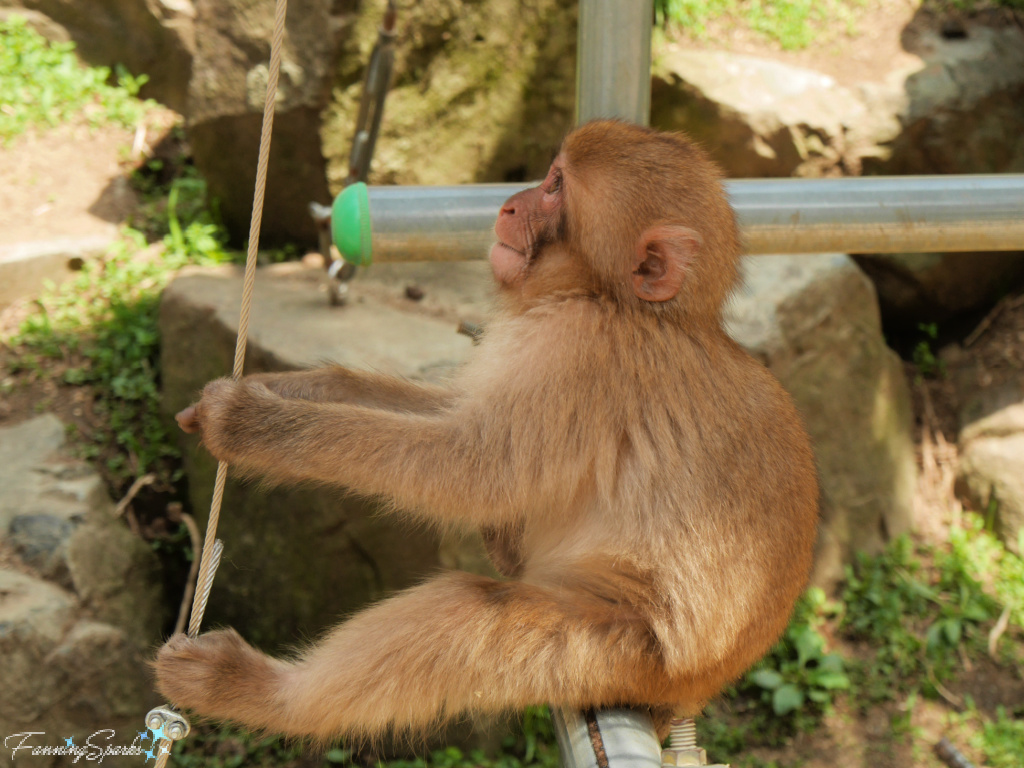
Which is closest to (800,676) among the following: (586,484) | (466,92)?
(586,484)

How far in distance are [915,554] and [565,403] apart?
13.3 ft

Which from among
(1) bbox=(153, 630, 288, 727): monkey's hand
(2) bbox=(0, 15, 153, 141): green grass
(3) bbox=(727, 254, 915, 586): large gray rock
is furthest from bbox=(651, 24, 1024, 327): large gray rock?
(1) bbox=(153, 630, 288, 727): monkey's hand

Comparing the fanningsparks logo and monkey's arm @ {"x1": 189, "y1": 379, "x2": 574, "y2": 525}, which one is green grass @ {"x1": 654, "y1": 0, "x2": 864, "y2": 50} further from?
the fanningsparks logo

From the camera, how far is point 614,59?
2.59 meters

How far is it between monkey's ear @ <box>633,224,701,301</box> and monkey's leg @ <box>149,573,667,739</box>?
77 cm

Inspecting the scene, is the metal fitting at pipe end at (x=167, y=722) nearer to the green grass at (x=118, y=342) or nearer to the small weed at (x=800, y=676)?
the green grass at (x=118, y=342)

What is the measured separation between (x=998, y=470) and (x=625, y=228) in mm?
4106

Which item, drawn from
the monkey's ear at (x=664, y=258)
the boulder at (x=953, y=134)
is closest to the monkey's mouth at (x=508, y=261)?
the monkey's ear at (x=664, y=258)

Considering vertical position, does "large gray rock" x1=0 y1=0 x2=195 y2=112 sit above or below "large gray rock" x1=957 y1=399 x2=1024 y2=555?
above

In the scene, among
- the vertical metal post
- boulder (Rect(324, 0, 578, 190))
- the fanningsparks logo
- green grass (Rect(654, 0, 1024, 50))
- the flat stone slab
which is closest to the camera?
the vertical metal post

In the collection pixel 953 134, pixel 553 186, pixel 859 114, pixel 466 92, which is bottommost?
pixel 953 134

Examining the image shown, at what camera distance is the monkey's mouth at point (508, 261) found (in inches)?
96.3

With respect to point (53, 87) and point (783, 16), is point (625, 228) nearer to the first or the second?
point (783, 16)

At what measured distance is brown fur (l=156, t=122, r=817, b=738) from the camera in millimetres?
2148
